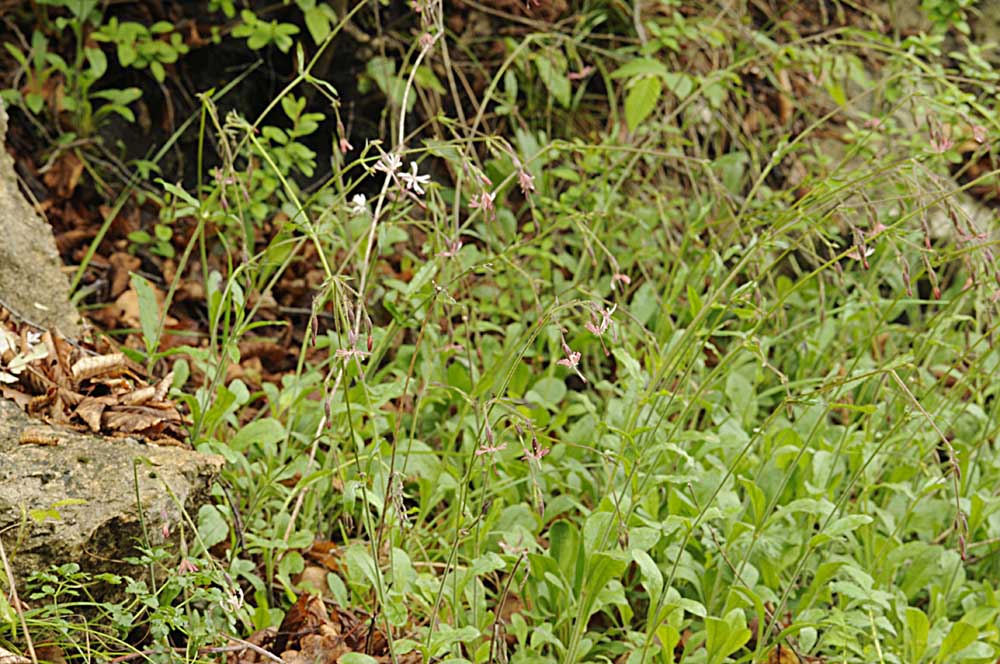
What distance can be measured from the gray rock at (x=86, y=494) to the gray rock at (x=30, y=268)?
471 mm

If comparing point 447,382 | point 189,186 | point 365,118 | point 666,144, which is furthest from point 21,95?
point 666,144

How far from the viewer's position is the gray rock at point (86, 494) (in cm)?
175

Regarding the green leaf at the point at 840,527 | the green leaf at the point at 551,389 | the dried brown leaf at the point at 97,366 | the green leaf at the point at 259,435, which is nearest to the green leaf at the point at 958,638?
the green leaf at the point at 840,527

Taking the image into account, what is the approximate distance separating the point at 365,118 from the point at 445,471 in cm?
159

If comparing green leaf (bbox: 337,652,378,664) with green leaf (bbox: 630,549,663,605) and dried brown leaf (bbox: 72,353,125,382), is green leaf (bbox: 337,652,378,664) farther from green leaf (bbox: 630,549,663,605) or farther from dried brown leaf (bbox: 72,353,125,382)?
dried brown leaf (bbox: 72,353,125,382)

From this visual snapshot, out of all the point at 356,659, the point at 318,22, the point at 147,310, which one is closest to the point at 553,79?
the point at 318,22

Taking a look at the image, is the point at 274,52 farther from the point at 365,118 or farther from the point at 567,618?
the point at 567,618

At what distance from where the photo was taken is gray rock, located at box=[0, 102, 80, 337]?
2424 millimetres

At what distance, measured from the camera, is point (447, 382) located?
2.69 meters

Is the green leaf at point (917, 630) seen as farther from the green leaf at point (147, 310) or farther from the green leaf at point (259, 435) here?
the green leaf at point (147, 310)

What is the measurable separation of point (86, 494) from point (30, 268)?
865 mm

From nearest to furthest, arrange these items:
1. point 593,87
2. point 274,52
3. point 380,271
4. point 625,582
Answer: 1. point 625,582
2. point 380,271
3. point 274,52
4. point 593,87

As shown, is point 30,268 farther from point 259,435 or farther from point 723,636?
point 723,636

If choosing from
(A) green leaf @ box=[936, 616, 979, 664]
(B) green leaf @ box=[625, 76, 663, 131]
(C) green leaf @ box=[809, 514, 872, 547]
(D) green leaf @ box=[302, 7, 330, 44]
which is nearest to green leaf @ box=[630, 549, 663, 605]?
(C) green leaf @ box=[809, 514, 872, 547]
